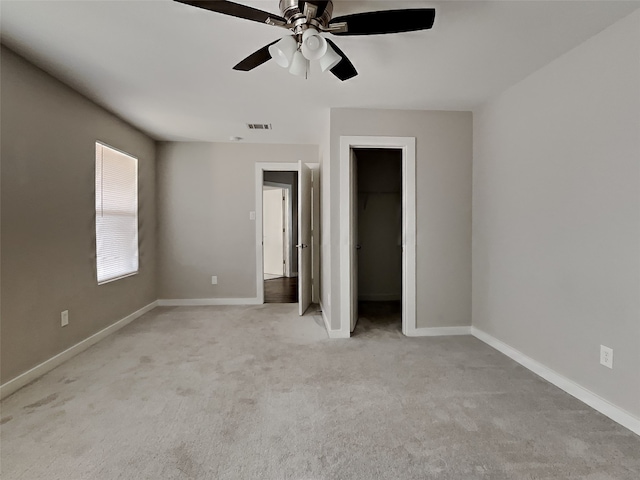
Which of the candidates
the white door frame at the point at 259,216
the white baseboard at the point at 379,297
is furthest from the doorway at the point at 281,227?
the white baseboard at the point at 379,297

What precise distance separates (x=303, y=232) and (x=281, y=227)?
334 cm

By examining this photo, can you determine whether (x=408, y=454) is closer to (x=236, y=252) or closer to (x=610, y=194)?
(x=610, y=194)

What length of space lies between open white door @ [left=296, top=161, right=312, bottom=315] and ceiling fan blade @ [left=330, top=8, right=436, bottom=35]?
101 inches

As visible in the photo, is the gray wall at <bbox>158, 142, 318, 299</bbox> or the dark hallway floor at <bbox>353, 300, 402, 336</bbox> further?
the gray wall at <bbox>158, 142, 318, 299</bbox>

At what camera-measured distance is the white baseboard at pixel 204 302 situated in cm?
480

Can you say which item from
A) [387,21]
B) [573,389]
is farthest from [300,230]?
[573,389]

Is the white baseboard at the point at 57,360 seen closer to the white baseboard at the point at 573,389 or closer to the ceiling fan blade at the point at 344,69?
the ceiling fan blade at the point at 344,69

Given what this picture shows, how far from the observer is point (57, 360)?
2707mm

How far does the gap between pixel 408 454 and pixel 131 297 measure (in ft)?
12.1

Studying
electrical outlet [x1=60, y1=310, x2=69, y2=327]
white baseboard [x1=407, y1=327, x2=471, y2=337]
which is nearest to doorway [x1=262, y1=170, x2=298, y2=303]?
white baseboard [x1=407, y1=327, x2=471, y2=337]

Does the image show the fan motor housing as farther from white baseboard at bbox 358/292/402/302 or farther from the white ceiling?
white baseboard at bbox 358/292/402/302

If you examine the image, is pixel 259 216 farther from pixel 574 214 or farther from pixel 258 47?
pixel 574 214

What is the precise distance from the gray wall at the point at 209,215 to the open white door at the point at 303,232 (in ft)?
2.22

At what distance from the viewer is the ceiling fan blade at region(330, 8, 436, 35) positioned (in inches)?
61.3
